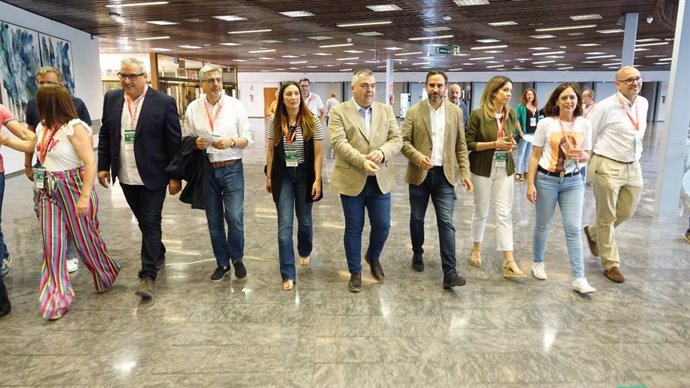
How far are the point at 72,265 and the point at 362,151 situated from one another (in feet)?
8.53

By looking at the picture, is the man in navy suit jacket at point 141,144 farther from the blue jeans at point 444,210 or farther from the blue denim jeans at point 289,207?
the blue jeans at point 444,210

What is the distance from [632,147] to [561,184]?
2.26ft

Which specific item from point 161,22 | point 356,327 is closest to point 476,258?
point 356,327

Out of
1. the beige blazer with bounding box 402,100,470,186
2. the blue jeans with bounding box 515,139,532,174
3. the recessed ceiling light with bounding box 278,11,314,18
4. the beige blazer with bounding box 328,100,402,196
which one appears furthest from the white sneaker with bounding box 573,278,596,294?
the recessed ceiling light with bounding box 278,11,314,18

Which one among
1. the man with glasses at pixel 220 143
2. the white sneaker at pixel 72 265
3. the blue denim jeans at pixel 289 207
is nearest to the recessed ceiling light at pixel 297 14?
the man with glasses at pixel 220 143

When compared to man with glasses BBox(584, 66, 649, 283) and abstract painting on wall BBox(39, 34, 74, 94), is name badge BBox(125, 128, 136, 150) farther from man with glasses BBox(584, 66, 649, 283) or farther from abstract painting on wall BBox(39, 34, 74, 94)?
abstract painting on wall BBox(39, 34, 74, 94)

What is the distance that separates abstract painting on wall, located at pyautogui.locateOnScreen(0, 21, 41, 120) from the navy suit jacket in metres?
6.78

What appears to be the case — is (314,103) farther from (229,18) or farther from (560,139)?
(560,139)

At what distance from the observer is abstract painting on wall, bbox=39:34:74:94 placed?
10.1m

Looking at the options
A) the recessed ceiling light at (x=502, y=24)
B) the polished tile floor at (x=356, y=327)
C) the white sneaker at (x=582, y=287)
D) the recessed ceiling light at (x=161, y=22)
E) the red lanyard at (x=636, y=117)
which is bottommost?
the polished tile floor at (x=356, y=327)

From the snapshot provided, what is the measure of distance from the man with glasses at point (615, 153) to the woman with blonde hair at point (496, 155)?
0.65m

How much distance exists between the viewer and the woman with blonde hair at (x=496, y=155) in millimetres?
3678

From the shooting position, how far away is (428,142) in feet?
11.6

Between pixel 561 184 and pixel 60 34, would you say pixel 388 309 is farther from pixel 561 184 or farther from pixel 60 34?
pixel 60 34
